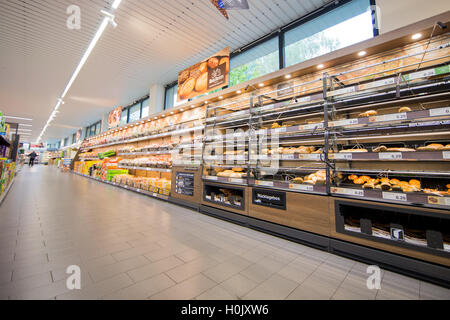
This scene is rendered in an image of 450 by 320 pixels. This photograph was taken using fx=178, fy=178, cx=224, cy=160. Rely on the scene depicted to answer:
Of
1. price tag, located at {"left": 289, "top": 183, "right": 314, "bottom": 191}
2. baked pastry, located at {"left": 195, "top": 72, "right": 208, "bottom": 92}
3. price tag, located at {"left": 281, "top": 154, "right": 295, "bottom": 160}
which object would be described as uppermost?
baked pastry, located at {"left": 195, "top": 72, "right": 208, "bottom": 92}

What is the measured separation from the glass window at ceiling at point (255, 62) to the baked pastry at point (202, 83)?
92 cm

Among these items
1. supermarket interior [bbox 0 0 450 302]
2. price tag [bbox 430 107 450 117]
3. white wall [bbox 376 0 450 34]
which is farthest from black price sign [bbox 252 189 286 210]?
white wall [bbox 376 0 450 34]

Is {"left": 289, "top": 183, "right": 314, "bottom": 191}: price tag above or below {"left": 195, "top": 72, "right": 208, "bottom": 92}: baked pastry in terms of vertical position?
below

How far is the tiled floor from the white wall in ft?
10.1

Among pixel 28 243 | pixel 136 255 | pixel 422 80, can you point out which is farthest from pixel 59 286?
pixel 422 80

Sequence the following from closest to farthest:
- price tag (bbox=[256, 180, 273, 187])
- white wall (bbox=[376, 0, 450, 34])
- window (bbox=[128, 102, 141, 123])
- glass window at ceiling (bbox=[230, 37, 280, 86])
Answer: white wall (bbox=[376, 0, 450, 34])
price tag (bbox=[256, 180, 273, 187])
glass window at ceiling (bbox=[230, 37, 280, 86])
window (bbox=[128, 102, 141, 123])

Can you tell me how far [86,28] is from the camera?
15.9 ft

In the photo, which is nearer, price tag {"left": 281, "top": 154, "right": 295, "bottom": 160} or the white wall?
the white wall

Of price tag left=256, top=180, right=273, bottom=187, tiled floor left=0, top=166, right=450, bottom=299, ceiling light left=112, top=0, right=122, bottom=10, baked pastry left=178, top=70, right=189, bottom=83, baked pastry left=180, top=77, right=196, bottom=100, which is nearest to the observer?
tiled floor left=0, top=166, right=450, bottom=299

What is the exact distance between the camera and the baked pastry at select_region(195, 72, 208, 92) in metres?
5.02

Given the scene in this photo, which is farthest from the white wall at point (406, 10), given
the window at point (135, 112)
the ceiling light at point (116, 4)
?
the window at point (135, 112)

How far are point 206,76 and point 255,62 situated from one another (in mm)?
1507

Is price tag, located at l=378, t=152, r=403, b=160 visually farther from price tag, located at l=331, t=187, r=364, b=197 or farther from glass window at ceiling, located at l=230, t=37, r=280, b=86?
glass window at ceiling, located at l=230, t=37, r=280, b=86

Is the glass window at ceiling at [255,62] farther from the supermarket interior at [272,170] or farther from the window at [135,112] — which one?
the window at [135,112]
